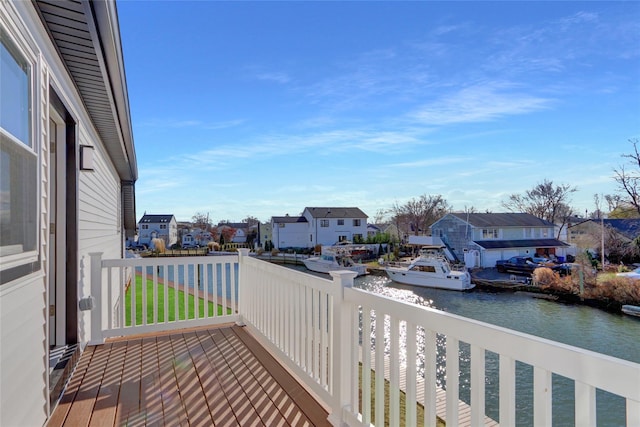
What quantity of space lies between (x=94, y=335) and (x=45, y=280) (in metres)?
2.00

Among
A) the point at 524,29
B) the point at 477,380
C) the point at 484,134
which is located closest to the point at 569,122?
the point at 484,134

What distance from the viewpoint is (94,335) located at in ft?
12.5

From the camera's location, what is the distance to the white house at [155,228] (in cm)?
4716

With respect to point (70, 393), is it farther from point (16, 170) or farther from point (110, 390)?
point (16, 170)

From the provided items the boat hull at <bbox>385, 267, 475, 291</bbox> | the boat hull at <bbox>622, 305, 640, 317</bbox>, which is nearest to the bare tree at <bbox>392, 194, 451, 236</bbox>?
the boat hull at <bbox>385, 267, 475, 291</bbox>

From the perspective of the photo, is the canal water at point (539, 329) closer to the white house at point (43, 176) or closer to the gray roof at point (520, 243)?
the white house at point (43, 176)

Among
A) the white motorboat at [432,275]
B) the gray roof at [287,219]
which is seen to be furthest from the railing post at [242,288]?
the gray roof at [287,219]

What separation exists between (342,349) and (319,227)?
3408cm

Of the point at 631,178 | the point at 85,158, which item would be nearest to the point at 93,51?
the point at 85,158

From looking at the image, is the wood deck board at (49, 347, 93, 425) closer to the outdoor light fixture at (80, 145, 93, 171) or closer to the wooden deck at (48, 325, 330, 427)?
the wooden deck at (48, 325, 330, 427)

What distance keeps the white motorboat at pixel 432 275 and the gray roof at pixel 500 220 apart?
754cm

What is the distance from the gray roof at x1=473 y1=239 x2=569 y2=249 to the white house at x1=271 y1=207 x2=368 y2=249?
1271 centimetres

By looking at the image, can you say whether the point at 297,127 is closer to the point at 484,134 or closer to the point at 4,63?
the point at 484,134

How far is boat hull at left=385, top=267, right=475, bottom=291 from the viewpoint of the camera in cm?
2031
